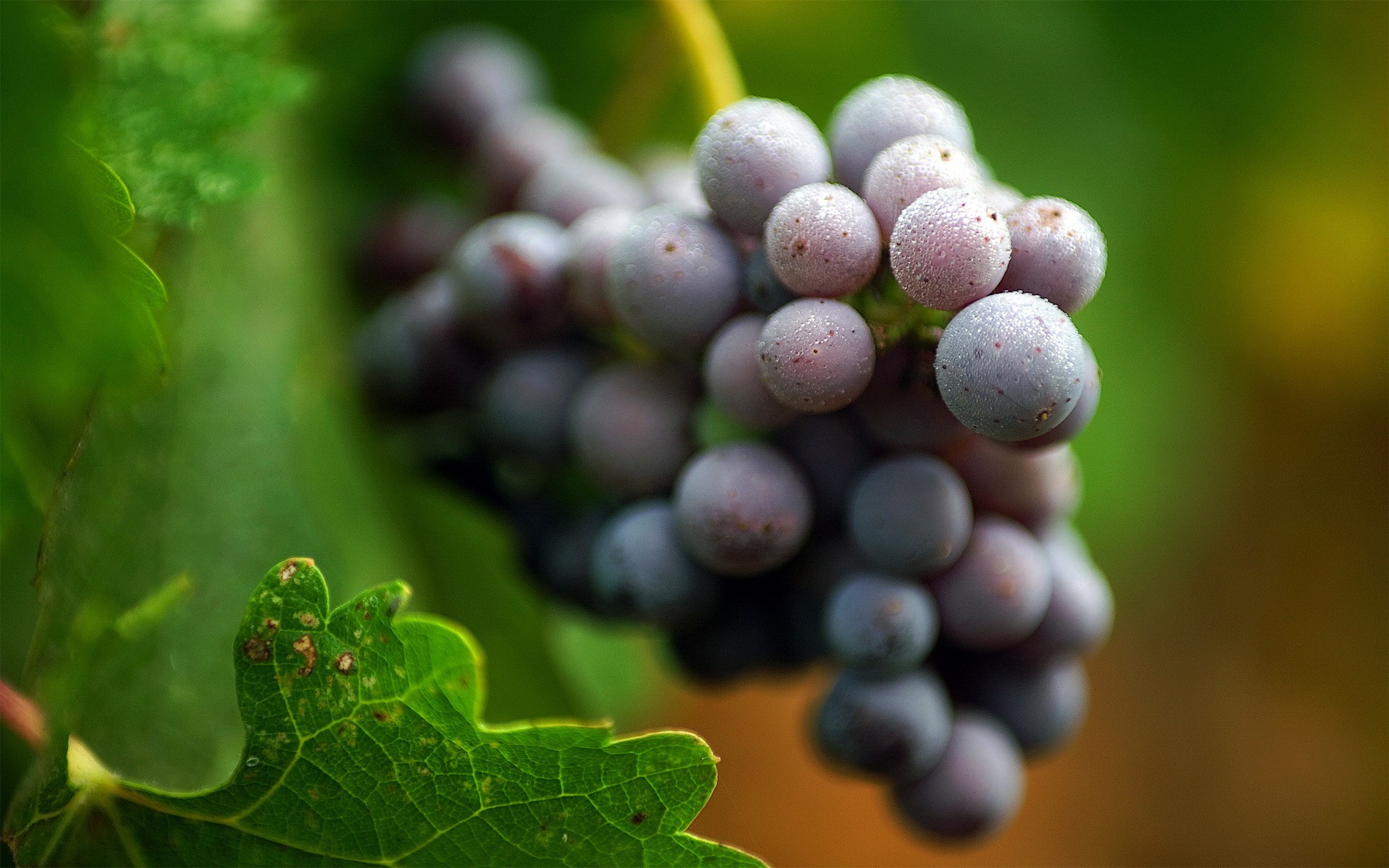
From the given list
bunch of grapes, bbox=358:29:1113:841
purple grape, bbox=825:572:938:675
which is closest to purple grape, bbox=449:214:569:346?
bunch of grapes, bbox=358:29:1113:841

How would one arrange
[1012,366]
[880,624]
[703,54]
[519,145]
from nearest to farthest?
1. [1012,366]
2. [880,624]
3. [703,54]
4. [519,145]

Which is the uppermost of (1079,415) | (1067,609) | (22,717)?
(1079,415)

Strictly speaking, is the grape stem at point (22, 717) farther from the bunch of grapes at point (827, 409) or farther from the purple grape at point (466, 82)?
the purple grape at point (466, 82)

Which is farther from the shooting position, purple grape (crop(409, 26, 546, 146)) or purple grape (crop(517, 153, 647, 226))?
purple grape (crop(409, 26, 546, 146))

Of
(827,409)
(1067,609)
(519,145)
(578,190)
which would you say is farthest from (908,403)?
(519,145)

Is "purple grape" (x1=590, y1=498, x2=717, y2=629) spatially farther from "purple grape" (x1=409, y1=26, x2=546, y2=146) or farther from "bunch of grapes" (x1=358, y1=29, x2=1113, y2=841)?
"purple grape" (x1=409, y1=26, x2=546, y2=146)

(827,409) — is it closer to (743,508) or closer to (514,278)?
(743,508)

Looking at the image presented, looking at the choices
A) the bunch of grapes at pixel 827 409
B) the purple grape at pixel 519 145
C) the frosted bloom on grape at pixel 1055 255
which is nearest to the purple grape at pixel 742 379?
the bunch of grapes at pixel 827 409
